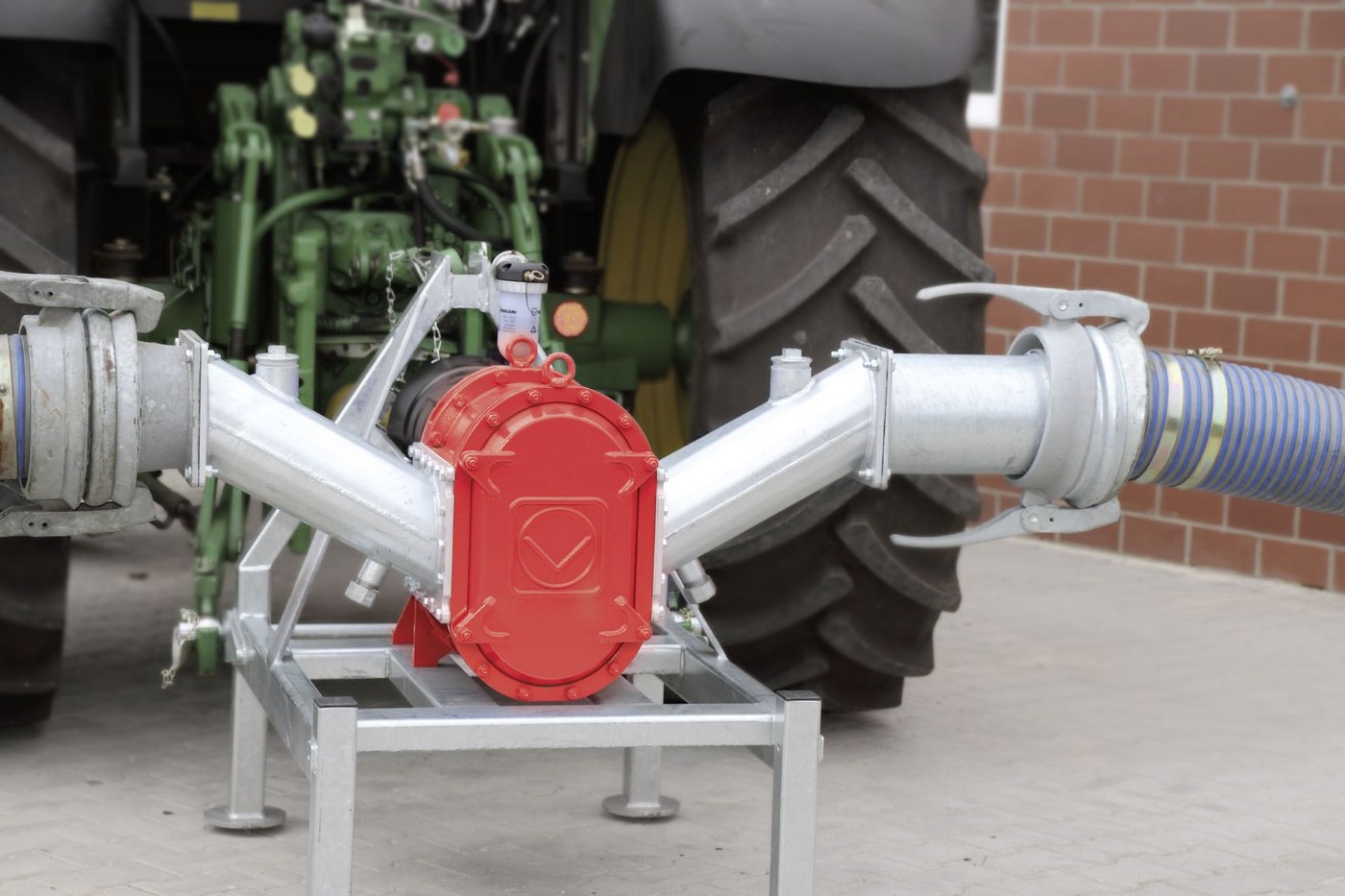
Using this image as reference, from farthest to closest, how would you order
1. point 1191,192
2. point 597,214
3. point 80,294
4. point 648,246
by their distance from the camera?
point 1191,192, point 597,214, point 648,246, point 80,294

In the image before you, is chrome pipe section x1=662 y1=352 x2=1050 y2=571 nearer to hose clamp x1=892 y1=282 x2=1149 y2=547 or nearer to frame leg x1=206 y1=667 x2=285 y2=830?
hose clamp x1=892 y1=282 x2=1149 y2=547

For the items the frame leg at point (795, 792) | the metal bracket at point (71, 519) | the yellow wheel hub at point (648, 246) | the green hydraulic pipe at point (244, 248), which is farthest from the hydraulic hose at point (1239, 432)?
the green hydraulic pipe at point (244, 248)

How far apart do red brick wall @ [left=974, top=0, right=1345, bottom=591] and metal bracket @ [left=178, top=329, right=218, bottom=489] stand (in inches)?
185

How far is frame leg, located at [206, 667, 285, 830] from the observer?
376cm

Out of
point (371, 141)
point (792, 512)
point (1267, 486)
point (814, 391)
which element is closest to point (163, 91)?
point (371, 141)

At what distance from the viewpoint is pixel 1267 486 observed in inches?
133

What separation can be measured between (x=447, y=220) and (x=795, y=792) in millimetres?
1821

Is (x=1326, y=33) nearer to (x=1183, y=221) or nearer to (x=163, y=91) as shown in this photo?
(x=1183, y=221)

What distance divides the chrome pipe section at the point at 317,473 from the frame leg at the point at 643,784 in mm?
1011

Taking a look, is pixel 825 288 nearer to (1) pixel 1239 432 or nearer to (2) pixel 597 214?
(1) pixel 1239 432

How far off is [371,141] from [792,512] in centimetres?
136

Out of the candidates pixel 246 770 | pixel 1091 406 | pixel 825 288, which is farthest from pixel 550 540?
pixel 825 288

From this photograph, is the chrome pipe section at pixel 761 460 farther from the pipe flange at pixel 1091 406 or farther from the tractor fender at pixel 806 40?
the tractor fender at pixel 806 40

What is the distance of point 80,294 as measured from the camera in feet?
9.47
